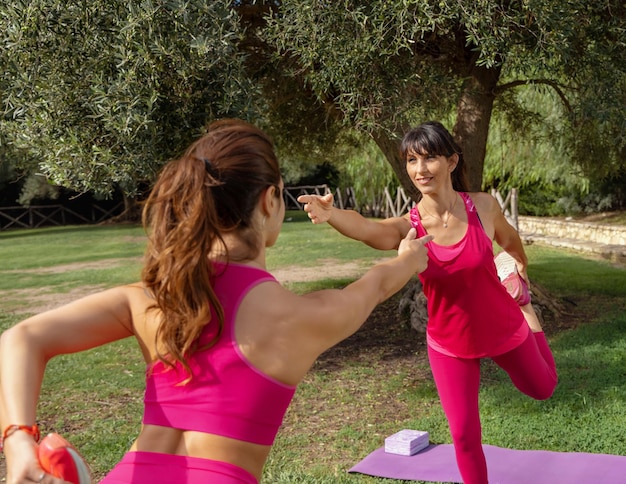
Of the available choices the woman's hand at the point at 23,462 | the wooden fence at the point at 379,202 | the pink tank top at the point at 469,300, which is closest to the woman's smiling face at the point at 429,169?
the pink tank top at the point at 469,300

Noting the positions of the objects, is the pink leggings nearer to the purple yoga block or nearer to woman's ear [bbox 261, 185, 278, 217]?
woman's ear [bbox 261, 185, 278, 217]

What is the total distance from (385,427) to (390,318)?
13.3 ft

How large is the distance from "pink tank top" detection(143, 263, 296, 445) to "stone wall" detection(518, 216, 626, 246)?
16.0 metres

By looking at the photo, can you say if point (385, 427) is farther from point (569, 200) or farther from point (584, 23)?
point (569, 200)

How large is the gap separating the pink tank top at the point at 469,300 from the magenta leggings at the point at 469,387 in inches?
2.5

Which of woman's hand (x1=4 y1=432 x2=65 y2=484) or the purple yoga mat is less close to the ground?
woman's hand (x1=4 y1=432 x2=65 y2=484)

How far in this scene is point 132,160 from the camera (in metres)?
6.21

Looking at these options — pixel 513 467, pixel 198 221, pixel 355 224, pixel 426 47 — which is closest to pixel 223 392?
pixel 198 221

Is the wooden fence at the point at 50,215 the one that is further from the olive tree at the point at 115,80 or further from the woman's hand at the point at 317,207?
the woman's hand at the point at 317,207

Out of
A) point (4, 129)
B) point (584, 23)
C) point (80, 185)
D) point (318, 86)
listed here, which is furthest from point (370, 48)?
point (4, 129)

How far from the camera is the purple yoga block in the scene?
5.20m

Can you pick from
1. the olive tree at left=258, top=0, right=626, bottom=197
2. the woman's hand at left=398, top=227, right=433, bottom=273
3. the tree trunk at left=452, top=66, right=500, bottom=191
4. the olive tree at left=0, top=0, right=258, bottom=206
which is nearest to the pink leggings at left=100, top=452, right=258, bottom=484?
the woman's hand at left=398, top=227, right=433, bottom=273

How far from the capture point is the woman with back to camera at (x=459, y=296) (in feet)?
12.0

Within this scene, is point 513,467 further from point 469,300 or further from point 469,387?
point 469,300
